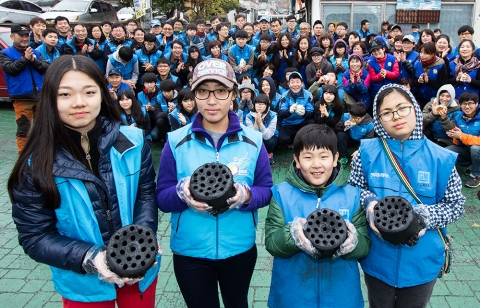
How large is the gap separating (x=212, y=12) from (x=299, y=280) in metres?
27.6

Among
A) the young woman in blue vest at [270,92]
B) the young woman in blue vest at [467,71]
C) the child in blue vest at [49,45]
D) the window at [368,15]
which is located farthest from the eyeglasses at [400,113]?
the window at [368,15]

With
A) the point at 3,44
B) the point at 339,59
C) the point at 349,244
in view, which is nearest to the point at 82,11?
the point at 3,44

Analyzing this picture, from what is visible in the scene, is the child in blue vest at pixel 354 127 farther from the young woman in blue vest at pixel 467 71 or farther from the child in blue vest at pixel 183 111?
the child in blue vest at pixel 183 111

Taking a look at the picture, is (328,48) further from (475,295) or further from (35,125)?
(35,125)

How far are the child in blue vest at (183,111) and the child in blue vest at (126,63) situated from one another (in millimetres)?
1860

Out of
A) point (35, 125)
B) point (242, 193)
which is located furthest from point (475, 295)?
point (35, 125)

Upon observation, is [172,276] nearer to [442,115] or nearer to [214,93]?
[214,93]

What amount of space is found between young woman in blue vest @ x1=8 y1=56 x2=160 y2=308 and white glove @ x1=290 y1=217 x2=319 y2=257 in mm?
804

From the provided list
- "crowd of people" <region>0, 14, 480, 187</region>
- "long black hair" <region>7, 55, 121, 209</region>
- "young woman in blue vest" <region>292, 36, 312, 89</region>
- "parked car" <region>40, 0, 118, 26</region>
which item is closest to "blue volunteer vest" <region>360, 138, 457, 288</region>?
"long black hair" <region>7, 55, 121, 209</region>

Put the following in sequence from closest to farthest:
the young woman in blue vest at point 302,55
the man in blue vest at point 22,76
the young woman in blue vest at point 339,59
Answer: the man in blue vest at point 22,76
the young woman in blue vest at point 339,59
the young woman in blue vest at point 302,55

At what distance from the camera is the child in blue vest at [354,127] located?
611 cm

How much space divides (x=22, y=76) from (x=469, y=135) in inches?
282

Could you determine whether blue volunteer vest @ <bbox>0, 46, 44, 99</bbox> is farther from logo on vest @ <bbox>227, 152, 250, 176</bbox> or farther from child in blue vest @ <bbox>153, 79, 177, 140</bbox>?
logo on vest @ <bbox>227, 152, 250, 176</bbox>

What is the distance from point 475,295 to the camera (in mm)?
3242
